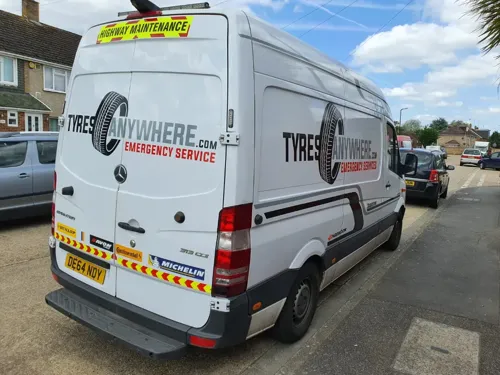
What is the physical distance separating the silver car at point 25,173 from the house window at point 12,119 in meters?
16.9

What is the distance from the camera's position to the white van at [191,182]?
2596 millimetres

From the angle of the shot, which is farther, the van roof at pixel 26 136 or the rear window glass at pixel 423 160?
the rear window glass at pixel 423 160

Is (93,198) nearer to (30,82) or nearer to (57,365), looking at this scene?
(57,365)

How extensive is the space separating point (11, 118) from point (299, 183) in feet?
75.4

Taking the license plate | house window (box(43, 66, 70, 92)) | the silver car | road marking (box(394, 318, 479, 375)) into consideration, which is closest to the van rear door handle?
the license plate

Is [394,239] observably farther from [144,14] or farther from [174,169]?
[144,14]

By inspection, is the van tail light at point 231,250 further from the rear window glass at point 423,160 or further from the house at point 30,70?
the house at point 30,70

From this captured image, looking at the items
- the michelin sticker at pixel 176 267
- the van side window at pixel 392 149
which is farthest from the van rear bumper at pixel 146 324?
the van side window at pixel 392 149

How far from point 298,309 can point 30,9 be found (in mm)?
29519

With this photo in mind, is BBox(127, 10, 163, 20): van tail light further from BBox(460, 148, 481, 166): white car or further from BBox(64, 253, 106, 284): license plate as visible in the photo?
BBox(460, 148, 481, 166): white car

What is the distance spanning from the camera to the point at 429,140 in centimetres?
7944

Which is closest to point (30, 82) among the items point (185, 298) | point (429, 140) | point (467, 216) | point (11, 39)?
point (11, 39)

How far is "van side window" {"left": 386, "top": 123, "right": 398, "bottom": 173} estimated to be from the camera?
5.85 m

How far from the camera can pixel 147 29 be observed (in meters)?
2.88
